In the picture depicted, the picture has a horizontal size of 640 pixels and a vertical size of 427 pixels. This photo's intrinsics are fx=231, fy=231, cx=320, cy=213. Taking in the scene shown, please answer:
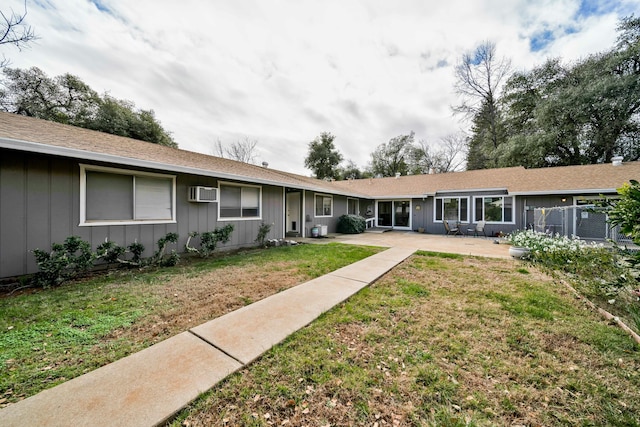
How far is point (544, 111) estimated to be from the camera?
52.9 feet

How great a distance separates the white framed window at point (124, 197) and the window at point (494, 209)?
566 inches

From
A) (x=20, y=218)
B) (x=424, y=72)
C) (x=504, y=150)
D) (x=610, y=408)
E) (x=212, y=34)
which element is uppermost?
(x=424, y=72)

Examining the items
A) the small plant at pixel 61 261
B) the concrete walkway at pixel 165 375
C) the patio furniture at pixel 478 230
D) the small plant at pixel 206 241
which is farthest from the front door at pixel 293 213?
the patio furniture at pixel 478 230

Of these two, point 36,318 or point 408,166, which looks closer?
point 36,318

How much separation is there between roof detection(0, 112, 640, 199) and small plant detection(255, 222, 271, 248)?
1.60m

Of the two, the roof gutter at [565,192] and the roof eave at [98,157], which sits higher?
the roof eave at [98,157]

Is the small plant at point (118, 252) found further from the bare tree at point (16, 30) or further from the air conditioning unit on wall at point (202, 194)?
the bare tree at point (16, 30)

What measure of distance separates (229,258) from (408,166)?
88.2 ft

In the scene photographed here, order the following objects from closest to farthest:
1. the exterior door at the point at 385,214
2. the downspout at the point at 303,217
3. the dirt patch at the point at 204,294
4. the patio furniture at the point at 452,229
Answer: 1. the dirt patch at the point at 204,294
2. the downspout at the point at 303,217
3. the patio furniture at the point at 452,229
4. the exterior door at the point at 385,214

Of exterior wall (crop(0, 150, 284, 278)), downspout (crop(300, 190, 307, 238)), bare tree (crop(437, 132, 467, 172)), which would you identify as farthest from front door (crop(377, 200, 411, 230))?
bare tree (crop(437, 132, 467, 172))

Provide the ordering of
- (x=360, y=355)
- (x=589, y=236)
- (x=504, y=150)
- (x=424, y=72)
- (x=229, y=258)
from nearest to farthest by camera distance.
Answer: (x=360, y=355) < (x=229, y=258) < (x=589, y=236) < (x=424, y=72) < (x=504, y=150)

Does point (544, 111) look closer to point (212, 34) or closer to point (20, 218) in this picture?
point (212, 34)

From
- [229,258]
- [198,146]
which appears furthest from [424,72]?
[198,146]

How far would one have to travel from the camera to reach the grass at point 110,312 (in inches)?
81.5
